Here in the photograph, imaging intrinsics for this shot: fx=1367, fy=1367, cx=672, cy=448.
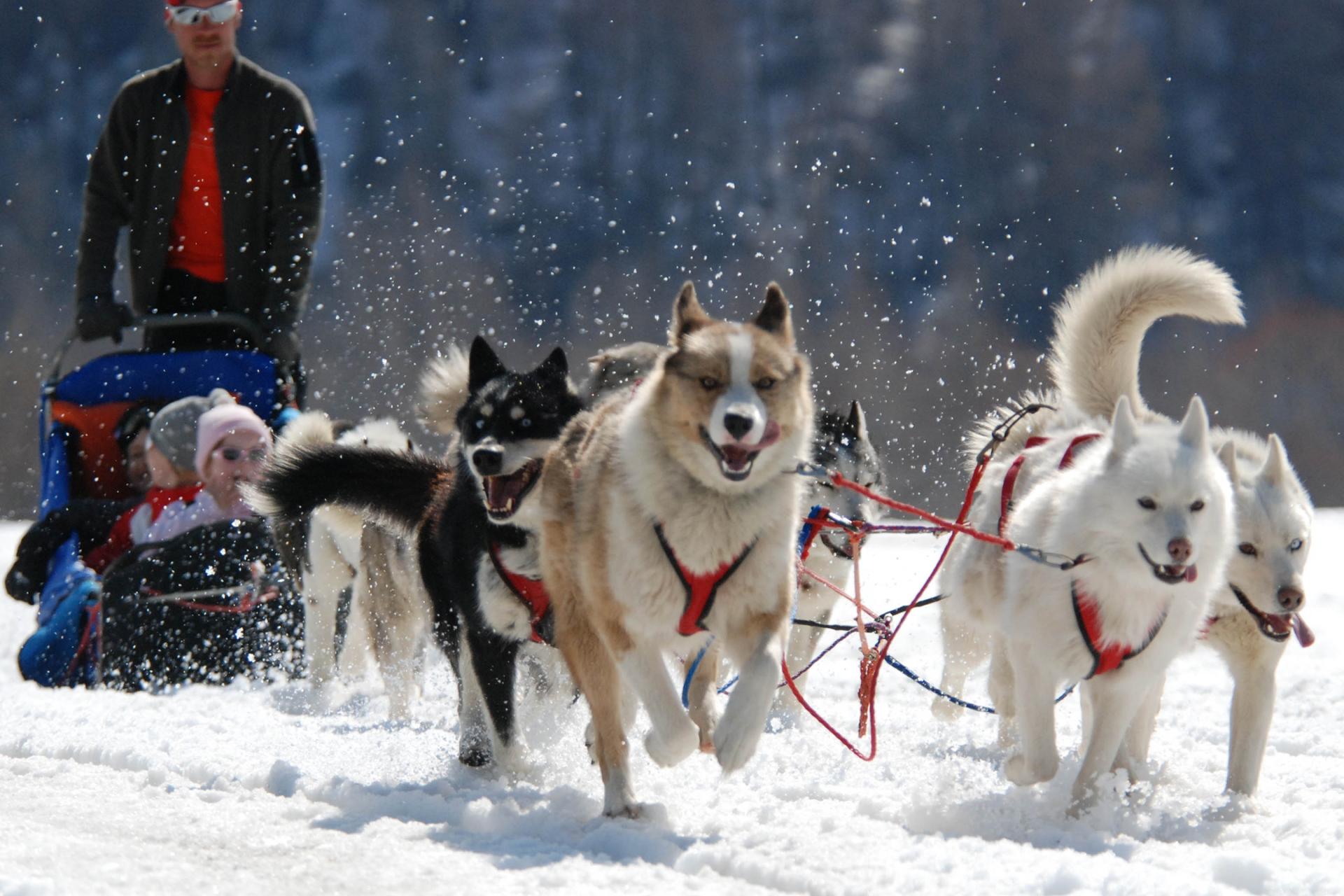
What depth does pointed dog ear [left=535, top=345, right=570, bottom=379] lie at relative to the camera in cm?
354

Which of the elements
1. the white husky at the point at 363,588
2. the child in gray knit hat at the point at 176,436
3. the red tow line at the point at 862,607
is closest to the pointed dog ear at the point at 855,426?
the red tow line at the point at 862,607

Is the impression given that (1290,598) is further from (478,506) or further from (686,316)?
(478,506)

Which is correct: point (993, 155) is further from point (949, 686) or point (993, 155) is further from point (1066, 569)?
point (1066, 569)

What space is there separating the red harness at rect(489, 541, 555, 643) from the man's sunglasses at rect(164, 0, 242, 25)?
3.34 metres

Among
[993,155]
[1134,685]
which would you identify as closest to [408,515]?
[1134,685]

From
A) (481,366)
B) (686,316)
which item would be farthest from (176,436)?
(686,316)

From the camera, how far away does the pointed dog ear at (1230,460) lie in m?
3.21

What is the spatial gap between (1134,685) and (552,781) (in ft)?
4.64

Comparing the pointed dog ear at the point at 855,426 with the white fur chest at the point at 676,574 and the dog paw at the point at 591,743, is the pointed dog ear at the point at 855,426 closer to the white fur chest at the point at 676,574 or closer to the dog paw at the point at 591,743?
the dog paw at the point at 591,743

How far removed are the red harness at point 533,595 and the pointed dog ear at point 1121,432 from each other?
132 cm

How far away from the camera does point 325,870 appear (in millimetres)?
2258

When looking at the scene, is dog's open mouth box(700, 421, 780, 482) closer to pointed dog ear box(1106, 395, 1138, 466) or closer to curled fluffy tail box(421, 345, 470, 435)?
pointed dog ear box(1106, 395, 1138, 466)

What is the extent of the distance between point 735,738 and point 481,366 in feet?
4.54

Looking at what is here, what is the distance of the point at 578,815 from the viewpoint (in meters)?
2.86
